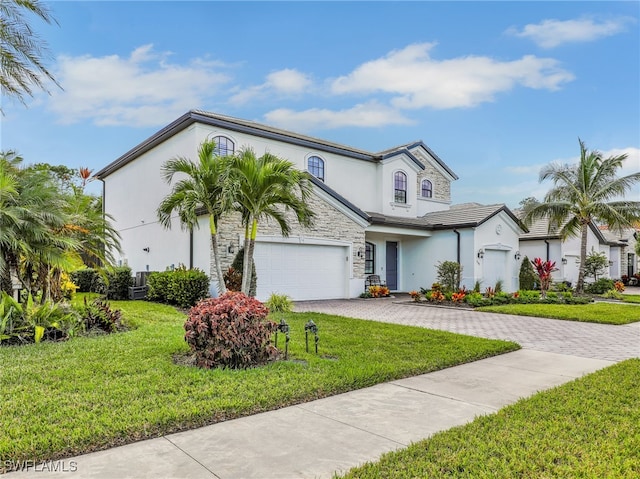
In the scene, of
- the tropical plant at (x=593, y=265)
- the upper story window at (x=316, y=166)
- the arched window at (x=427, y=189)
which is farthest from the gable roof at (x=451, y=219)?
the tropical plant at (x=593, y=265)

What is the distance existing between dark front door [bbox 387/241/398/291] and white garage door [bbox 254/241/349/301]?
15.5 ft

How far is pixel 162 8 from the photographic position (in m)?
13.2

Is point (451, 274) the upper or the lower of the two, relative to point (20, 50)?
lower

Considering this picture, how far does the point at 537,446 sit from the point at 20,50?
1088 cm

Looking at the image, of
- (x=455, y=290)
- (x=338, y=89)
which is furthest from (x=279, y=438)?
(x=338, y=89)

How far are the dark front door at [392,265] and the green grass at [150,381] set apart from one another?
13048mm

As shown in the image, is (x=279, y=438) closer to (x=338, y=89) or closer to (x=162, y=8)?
(x=162, y=8)

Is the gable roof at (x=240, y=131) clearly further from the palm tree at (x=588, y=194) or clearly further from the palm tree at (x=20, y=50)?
the palm tree at (x=20, y=50)

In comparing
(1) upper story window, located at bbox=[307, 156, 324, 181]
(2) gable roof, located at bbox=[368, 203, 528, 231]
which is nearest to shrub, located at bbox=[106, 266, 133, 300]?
(1) upper story window, located at bbox=[307, 156, 324, 181]

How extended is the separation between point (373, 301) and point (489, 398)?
11821 mm

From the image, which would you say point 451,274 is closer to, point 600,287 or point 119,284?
point 600,287

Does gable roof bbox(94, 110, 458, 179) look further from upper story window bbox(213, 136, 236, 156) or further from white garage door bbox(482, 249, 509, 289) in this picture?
white garage door bbox(482, 249, 509, 289)

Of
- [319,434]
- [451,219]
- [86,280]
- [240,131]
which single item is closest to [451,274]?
[451,219]

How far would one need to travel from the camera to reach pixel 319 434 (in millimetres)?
4027
